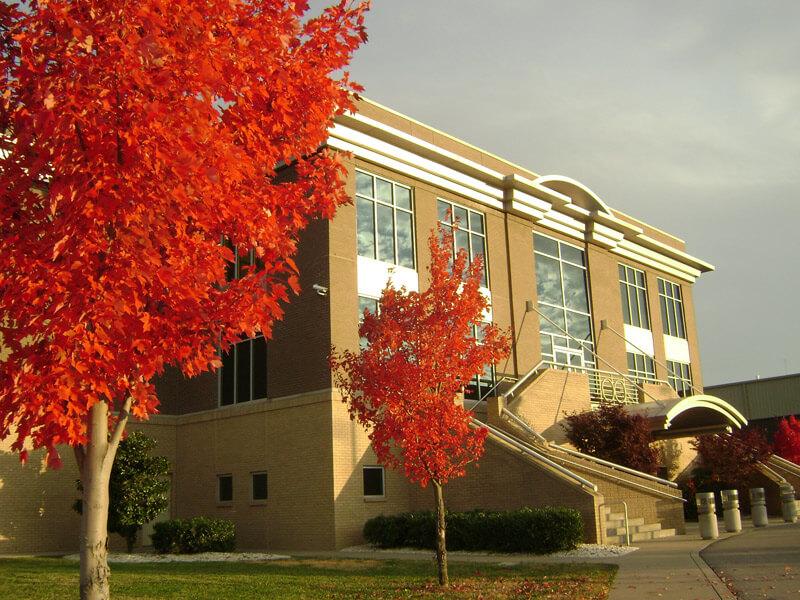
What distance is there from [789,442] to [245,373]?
27.9 metres

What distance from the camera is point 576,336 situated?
33.2m

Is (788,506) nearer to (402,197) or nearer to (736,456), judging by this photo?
(736,456)

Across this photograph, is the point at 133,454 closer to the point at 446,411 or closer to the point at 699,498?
the point at 446,411

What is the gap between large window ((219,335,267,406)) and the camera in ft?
82.0

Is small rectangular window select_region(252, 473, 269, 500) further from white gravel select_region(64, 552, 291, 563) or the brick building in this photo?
white gravel select_region(64, 552, 291, 563)

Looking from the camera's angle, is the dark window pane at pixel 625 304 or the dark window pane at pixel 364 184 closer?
the dark window pane at pixel 364 184

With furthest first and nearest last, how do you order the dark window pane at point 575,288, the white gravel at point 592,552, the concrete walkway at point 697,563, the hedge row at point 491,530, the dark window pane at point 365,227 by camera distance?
the dark window pane at point 575,288
the dark window pane at point 365,227
the hedge row at point 491,530
the white gravel at point 592,552
the concrete walkway at point 697,563

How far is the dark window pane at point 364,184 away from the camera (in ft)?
83.1

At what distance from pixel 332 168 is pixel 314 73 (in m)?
1.06

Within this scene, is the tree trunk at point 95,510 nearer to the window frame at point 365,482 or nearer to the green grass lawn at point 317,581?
the green grass lawn at point 317,581

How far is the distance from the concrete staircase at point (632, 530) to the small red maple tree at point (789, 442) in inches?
785

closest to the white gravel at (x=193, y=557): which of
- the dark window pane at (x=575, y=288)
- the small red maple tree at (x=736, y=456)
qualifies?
the dark window pane at (x=575, y=288)

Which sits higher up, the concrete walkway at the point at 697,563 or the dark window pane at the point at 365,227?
the dark window pane at the point at 365,227

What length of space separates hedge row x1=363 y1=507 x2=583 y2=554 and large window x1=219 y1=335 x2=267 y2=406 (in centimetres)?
602
